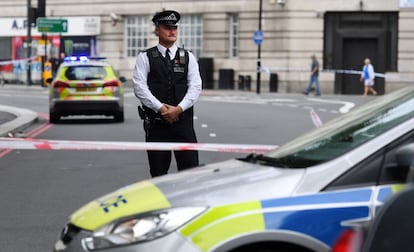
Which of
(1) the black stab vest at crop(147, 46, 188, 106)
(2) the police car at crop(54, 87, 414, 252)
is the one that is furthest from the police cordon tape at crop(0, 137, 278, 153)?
(2) the police car at crop(54, 87, 414, 252)

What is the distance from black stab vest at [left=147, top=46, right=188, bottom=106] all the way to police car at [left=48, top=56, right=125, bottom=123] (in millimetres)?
12830

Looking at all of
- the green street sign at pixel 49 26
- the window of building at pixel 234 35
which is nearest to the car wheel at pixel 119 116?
the green street sign at pixel 49 26

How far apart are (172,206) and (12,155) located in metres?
9.94

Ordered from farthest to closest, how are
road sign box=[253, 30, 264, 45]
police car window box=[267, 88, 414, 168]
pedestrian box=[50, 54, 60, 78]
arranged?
pedestrian box=[50, 54, 60, 78] → road sign box=[253, 30, 264, 45] → police car window box=[267, 88, 414, 168]

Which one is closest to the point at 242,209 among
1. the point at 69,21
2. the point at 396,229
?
the point at 396,229

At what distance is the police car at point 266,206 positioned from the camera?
153 inches

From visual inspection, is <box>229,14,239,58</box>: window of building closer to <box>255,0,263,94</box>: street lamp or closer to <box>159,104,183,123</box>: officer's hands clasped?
<box>255,0,263,94</box>: street lamp

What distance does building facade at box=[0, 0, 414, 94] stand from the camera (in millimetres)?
38469

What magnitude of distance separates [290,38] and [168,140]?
108 ft

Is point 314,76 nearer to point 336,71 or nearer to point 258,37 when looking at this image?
point 336,71

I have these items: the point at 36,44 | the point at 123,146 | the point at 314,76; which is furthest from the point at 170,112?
the point at 36,44

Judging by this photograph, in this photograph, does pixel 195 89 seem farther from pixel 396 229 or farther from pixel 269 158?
pixel 396 229

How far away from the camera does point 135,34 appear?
44.0 m

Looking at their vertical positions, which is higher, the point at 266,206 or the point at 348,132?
the point at 348,132
